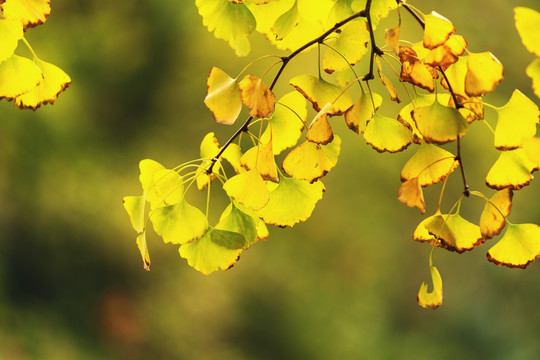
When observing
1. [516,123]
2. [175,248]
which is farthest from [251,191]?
[175,248]

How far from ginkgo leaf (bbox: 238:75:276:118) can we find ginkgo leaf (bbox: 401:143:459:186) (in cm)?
8

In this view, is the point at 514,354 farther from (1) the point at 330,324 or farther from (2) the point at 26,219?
(2) the point at 26,219

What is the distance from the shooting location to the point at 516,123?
29 cm

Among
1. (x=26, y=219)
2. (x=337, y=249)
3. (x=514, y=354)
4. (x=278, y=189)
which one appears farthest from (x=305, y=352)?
(x=278, y=189)

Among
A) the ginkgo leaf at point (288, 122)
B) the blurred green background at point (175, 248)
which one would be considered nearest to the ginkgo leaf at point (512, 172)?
the ginkgo leaf at point (288, 122)

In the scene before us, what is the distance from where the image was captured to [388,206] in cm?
138

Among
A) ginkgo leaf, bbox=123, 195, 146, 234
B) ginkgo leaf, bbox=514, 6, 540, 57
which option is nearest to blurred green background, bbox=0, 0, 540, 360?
ginkgo leaf, bbox=123, 195, 146, 234

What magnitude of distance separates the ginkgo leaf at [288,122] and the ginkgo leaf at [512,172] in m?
0.11

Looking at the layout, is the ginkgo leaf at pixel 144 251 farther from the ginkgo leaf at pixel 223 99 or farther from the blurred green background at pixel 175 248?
the blurred green background at pixel 175 248

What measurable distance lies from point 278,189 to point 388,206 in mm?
1080

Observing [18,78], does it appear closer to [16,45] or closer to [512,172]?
[16,45]

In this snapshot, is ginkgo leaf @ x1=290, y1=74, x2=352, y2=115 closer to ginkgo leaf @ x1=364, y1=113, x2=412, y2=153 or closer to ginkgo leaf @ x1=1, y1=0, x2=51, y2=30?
ginkgo leaf @ x1=364, y1=113, x2=412, y2=153

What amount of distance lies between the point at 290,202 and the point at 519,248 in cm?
12

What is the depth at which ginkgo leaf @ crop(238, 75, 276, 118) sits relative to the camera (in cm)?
29
